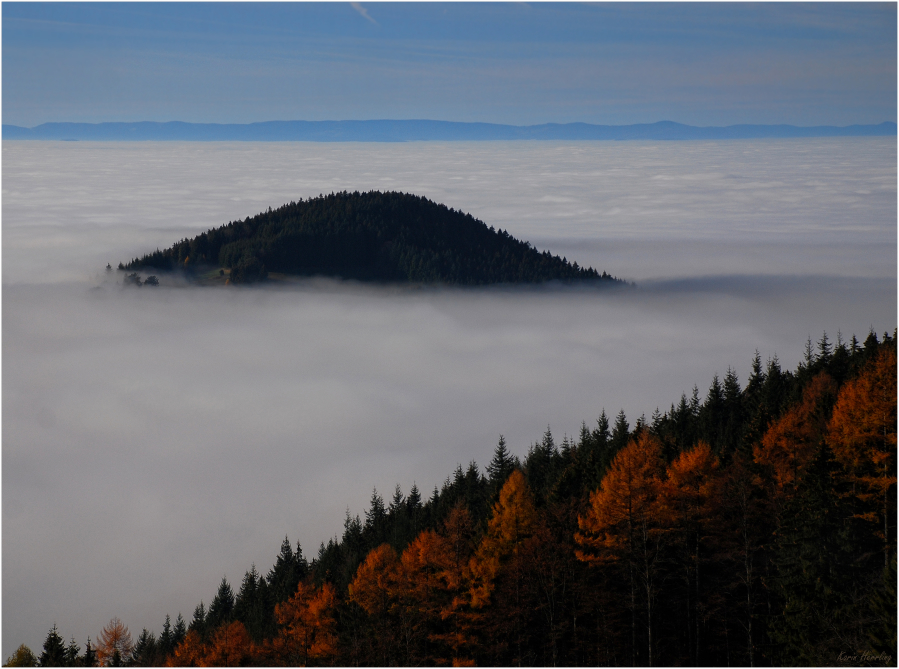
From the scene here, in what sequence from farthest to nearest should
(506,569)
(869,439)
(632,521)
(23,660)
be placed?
(23,660), (506,569), (632,521), (869,439)

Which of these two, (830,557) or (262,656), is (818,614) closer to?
(830,557)

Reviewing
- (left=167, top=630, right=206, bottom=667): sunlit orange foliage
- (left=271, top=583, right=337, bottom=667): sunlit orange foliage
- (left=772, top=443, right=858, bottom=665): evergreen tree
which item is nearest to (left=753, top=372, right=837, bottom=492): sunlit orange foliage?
(left=772, top=443, right=858, bottom=665): evergreen tree

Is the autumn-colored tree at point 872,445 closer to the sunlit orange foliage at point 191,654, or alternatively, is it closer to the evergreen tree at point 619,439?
the evergreen tree at point 619,439

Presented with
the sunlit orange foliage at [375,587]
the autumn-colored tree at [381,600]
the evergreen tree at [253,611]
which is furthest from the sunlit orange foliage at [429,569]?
the evergreen tree at [253,611]

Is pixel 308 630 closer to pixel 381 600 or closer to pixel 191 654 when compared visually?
pixel 381 600

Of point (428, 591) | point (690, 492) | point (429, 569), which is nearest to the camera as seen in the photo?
point (690, 492)

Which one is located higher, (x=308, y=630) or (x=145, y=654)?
(x=308, y=630)

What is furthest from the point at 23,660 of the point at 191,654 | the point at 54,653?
the point at 191,654
